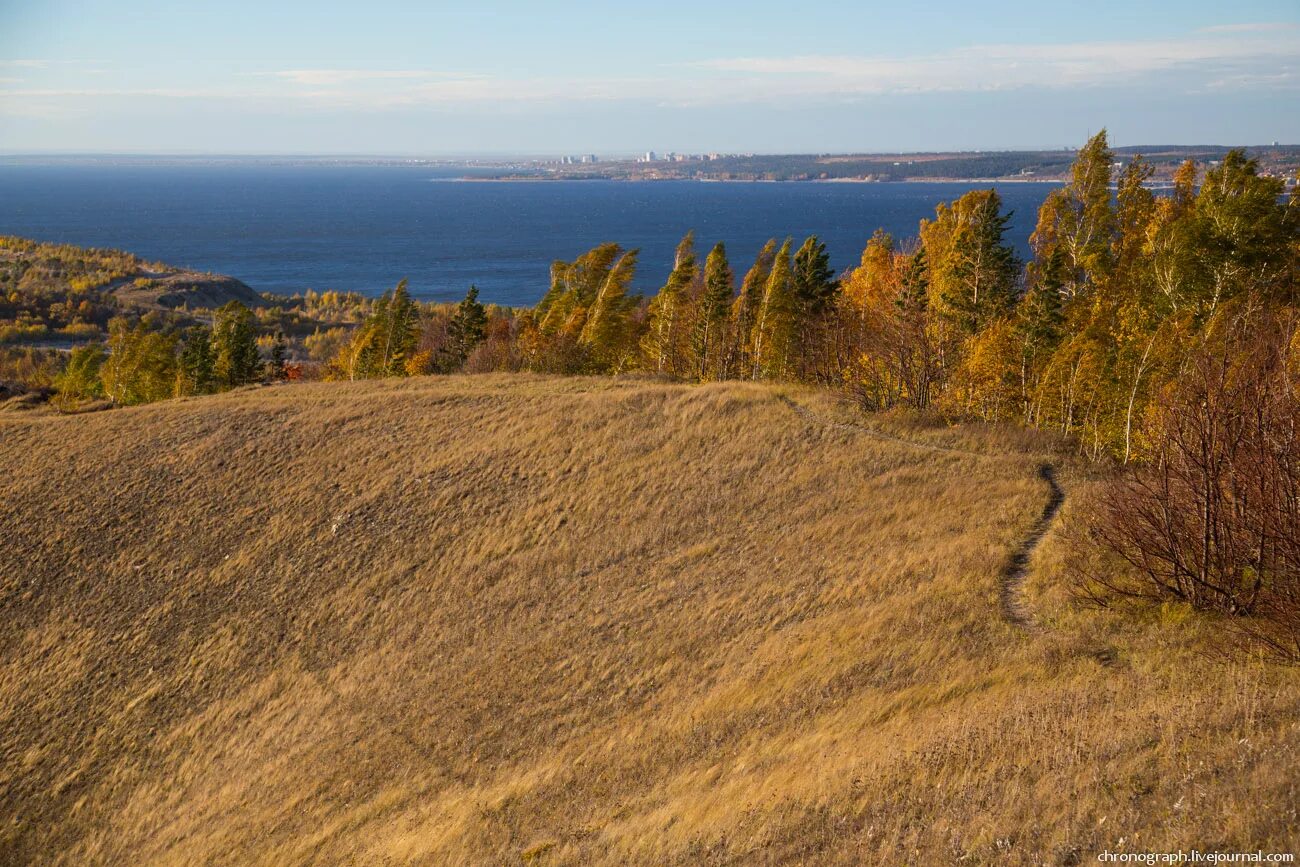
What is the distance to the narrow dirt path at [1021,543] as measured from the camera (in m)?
19.0

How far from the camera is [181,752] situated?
22.5 m

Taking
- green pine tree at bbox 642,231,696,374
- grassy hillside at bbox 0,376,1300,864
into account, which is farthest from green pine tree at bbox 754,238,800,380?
grassy hillside at bbox 0,376,1300,864

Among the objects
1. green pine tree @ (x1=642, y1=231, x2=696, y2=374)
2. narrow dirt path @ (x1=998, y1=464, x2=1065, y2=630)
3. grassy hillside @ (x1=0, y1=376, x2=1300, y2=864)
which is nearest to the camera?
grassy hillside @ (x1=0, y1=376, x2=1300, y2=864)

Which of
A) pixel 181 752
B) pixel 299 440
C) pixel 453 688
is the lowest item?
pixel 181 752

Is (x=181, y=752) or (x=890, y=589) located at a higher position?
(x=890, y=589)

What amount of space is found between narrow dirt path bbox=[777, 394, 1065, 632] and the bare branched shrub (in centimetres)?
190

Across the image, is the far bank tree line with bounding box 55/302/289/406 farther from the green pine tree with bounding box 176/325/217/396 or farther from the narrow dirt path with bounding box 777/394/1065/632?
the narrow dirt path with bounding box 777/394/1065/632

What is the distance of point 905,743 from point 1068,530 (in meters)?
10.4

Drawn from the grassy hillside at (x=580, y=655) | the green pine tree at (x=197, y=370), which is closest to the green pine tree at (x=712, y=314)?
the grassy hillside at (x=580, y=655)

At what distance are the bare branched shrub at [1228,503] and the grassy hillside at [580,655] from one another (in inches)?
38.4

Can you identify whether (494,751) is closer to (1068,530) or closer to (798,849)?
(798,849)

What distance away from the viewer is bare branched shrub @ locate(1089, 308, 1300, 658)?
46.4 feet

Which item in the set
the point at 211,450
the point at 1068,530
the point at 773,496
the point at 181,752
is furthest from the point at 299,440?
the point at 1068,530

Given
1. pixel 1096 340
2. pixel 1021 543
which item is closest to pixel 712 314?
pixel 1096 340
